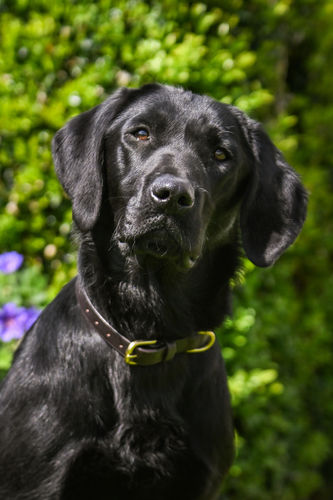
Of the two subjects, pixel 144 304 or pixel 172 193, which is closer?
pixel 172 193

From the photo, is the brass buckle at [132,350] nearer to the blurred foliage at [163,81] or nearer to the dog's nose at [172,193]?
the dog's nose at [172,193]

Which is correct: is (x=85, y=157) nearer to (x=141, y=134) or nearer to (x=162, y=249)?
(x=141, y=134)

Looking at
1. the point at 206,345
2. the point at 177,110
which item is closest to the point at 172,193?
the point at 177,110

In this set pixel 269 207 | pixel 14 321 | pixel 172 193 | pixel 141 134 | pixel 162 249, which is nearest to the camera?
pixel 172 193

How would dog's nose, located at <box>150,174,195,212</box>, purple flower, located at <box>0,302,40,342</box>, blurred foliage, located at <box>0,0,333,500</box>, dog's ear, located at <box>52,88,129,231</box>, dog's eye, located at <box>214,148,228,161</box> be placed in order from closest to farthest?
1. dog's nose, located at <box>150,174,195,212</box>
2. dog's ear, located at <box>52,88,129,231</box>
3. dog's eye, located at <box>214,148,228,161</box>
4. purple flower, located at <box>0,302,40,342</box>
5. blurred foliage, located at <box>0,0,333,500</box>

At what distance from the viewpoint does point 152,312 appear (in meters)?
2.57

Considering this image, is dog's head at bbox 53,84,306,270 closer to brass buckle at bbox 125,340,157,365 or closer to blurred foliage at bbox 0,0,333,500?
Result: brass buckle at bbox 125,340,157,365

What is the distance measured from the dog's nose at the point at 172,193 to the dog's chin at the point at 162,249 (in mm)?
112

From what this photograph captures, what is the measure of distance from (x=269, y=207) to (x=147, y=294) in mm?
607

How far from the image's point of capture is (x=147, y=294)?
8.49ft

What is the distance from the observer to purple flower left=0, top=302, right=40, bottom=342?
3527 millimetres

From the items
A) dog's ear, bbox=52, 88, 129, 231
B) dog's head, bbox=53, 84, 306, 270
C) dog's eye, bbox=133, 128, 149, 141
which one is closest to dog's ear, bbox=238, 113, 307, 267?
dog's head, bbox=53, 84, 306, 270

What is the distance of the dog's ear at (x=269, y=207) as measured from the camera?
8.79ft

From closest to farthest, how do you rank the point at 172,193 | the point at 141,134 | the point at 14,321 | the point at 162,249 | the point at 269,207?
the point at 172,193, the point at 162,249, the point at 141,134, the point at 269,207, the point at 14,321
